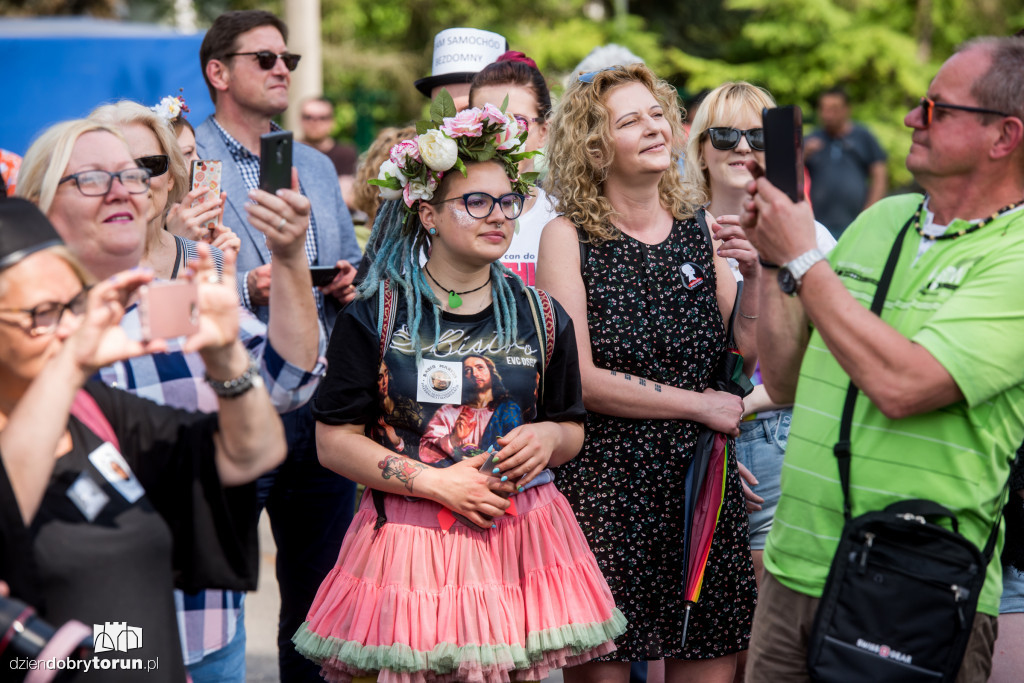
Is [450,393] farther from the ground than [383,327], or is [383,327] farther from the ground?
[383,327]

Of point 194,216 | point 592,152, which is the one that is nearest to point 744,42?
point 592,152

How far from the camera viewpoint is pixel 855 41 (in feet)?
63.7

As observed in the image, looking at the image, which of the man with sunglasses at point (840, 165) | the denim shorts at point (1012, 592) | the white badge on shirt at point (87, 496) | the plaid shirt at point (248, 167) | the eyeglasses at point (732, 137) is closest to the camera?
the white badge on shirt at point (87, 496)

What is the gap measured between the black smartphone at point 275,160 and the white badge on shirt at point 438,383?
75 centimetres

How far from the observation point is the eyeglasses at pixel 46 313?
6.58 ft

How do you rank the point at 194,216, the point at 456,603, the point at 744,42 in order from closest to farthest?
the point at 456,603
the point at 194,216
the point at 744,42

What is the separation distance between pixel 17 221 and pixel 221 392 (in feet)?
1.77

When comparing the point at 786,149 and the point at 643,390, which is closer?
the point at 786,149

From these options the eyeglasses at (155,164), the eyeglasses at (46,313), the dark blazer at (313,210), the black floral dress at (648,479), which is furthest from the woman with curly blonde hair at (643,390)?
the eyeglasses at (46,313)

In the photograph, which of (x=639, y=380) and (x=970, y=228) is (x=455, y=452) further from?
(x=970, y=228)

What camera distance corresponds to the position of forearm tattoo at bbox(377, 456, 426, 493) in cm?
298

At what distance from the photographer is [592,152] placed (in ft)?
12.4

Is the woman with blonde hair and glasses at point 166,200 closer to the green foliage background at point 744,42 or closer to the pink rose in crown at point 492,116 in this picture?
the pink rose in crown at point 492,116

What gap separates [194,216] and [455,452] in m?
1.40
